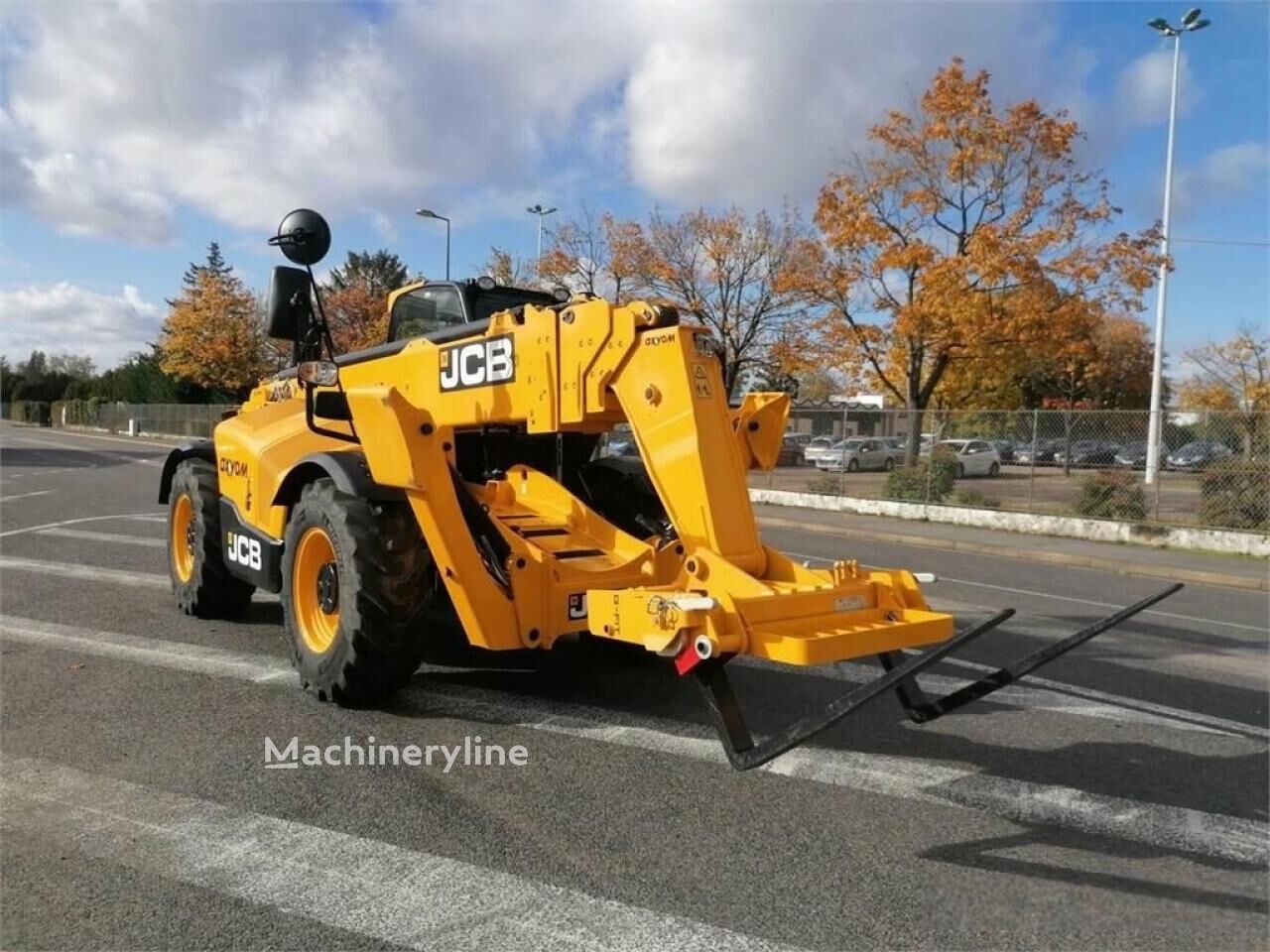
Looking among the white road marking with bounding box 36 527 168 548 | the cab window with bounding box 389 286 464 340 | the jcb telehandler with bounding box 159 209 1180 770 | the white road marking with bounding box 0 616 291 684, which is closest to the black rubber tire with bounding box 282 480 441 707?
the jcb telehandler with bounding box 159 209 1180 770

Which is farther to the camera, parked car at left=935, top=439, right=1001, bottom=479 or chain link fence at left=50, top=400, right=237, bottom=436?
chain link fence at left=50, top=400, right=237, bottom=436

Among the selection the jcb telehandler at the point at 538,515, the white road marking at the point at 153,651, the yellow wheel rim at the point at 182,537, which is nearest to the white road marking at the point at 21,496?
the yellow wheel rim at the point at 182,537

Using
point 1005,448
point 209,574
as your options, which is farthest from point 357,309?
point 209,574

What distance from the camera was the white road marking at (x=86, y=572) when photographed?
900 centimetres

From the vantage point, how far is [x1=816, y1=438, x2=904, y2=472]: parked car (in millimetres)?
22692

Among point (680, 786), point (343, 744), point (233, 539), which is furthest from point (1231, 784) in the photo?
point (233, 539)

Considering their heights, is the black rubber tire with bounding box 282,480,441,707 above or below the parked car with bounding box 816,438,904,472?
below

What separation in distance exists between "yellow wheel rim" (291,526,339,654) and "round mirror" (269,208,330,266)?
1622 mm

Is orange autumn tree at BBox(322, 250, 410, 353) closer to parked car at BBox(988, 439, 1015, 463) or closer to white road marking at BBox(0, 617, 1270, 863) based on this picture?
parked car at BBox(988, 439, 1015, 463)

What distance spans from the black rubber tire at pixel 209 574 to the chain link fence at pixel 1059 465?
1376 cm

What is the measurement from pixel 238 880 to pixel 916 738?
3.35 meters

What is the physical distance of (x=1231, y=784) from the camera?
4.69 m

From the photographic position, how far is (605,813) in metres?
4.06

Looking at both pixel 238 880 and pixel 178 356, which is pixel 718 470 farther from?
→ pixel 178 356
